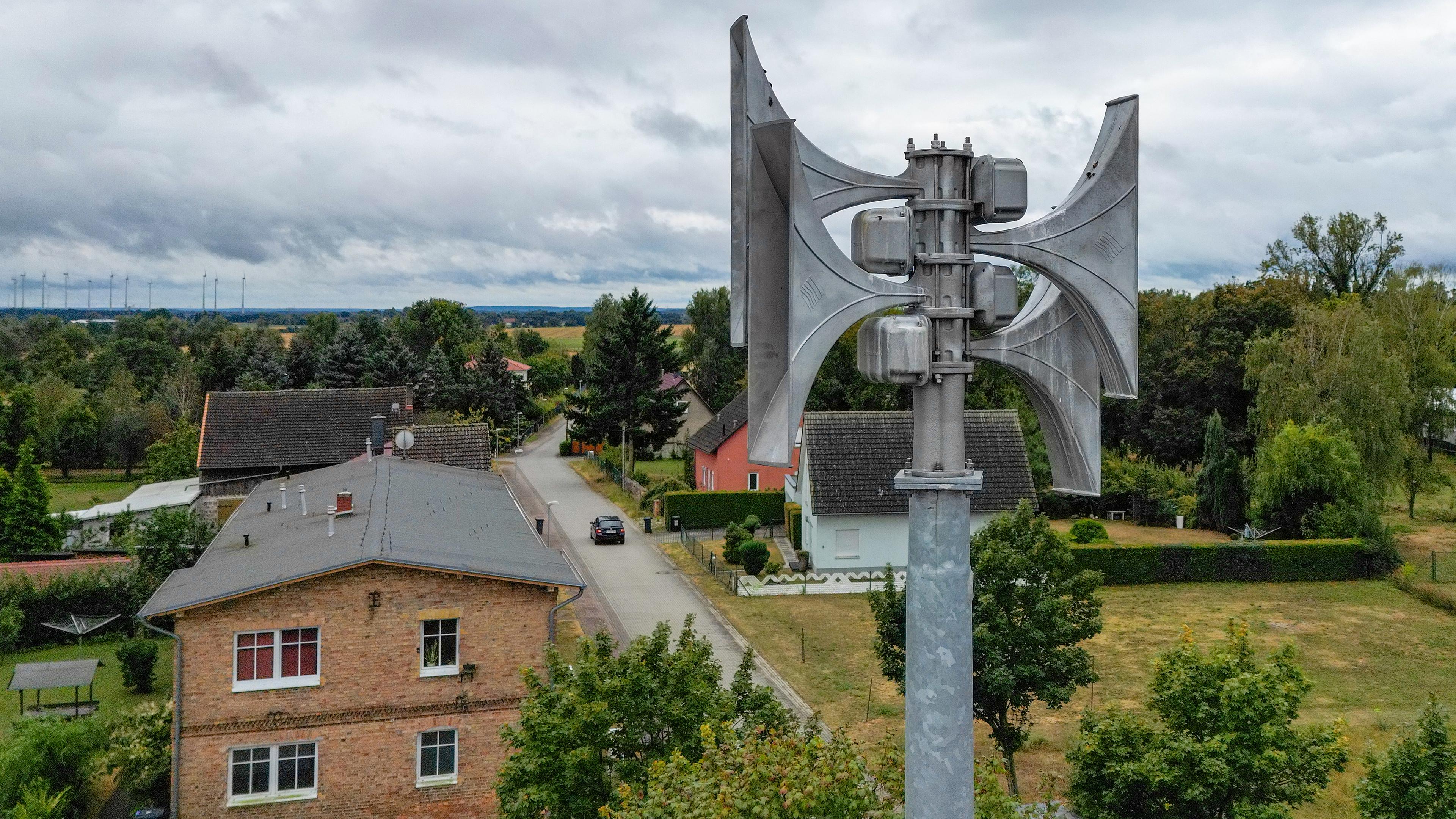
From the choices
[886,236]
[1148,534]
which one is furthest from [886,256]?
[1148,534]

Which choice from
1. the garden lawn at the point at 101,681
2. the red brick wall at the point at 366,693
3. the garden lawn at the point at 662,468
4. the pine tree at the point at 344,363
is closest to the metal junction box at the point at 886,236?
the red brick wall at the point at 366,693

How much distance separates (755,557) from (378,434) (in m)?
15.0

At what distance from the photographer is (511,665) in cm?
2072

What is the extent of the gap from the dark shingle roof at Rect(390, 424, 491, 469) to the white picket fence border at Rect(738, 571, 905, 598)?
11.7 metres

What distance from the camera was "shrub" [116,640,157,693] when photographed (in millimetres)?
27344

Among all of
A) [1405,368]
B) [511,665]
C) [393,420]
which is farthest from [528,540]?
[1405,368]

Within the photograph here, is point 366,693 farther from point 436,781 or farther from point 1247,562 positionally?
point 1247,562

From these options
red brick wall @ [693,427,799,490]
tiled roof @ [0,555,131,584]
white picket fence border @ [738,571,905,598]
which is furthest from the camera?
red brick wall @ [693,427,799,490]

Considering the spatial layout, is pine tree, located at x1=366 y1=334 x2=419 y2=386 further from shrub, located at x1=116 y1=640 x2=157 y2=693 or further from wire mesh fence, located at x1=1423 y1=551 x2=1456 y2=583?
wire mesh fence, located at x1=1423 y1=551 x2=1456 y2=583

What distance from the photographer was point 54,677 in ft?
81.3

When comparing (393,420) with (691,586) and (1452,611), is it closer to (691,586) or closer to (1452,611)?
(691,586)

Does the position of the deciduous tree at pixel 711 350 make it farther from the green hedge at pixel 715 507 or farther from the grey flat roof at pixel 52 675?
the grey flat roof at pixel 52 675

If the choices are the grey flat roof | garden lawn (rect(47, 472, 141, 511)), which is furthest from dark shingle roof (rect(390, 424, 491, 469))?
garden lawn (rect(47, 472, 141, 511))

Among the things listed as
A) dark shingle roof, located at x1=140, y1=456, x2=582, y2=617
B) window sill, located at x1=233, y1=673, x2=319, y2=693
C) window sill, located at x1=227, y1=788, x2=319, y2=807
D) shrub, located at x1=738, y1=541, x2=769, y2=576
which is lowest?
window sill, located at x1=227, y1=788, x2=319, y2=807
